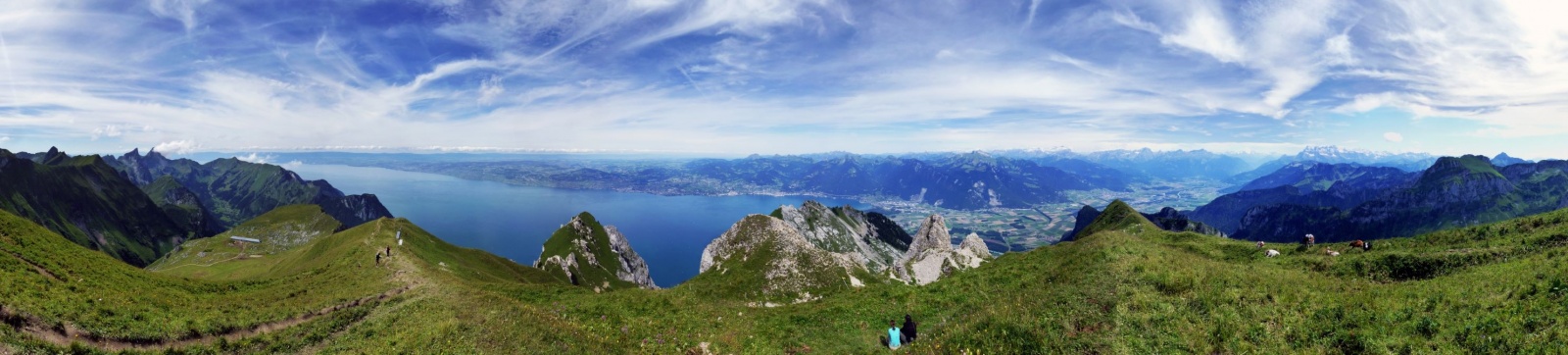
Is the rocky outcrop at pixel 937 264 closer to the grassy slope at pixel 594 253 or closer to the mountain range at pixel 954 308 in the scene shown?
the mountain range at pixel 954 308

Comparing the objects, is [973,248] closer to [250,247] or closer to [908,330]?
[908,330]

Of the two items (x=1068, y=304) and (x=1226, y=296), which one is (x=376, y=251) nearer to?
(x=1068, y=304)

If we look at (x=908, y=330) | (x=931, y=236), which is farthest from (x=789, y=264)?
(x=931, y=236)

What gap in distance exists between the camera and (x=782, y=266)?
225ft

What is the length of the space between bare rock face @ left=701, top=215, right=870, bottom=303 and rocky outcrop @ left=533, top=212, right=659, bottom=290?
4405cm

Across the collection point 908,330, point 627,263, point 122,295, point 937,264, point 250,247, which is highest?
point 908,330

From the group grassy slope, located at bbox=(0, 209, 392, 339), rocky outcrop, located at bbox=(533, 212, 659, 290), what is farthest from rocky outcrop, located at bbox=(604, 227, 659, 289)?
grassy slope, located at bbox=(0, 209, 392, 339)

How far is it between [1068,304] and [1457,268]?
19159mm

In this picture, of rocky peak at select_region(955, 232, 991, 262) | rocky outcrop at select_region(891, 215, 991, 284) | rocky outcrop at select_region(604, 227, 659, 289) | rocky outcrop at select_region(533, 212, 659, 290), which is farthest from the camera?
rocky outcrop at select_region(604, 227, 659, 289)

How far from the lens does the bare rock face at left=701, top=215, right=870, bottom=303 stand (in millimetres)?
64312

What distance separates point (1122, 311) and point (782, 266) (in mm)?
52362

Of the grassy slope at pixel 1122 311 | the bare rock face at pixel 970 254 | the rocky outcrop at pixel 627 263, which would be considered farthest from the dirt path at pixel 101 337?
the rocky outcrop at pixel 627 263

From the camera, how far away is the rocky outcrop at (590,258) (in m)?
116

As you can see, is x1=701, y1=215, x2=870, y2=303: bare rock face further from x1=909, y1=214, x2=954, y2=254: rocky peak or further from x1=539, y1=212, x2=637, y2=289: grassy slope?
x1=909, y1=214, x2=954, y2=254: rocky peak
